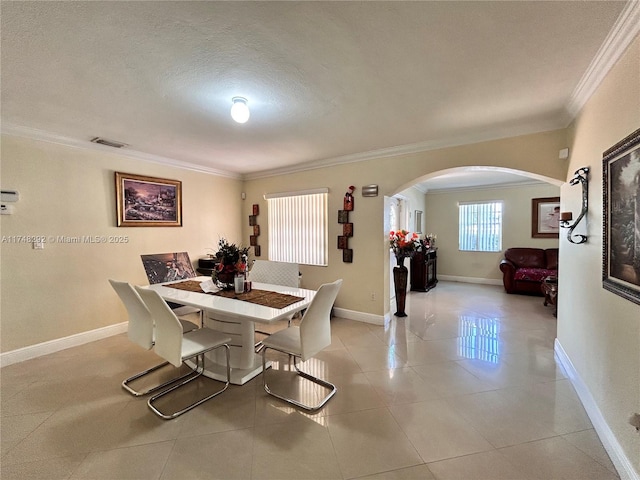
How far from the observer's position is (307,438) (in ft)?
5.90

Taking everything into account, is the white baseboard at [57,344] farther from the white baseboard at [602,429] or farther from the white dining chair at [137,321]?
the white baseboard at [602,429]

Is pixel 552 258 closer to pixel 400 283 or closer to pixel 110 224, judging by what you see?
pixel 400 283

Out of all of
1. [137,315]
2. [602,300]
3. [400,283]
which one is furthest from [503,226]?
[137,315]

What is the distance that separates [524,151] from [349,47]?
2402mm

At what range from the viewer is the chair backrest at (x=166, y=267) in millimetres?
3318

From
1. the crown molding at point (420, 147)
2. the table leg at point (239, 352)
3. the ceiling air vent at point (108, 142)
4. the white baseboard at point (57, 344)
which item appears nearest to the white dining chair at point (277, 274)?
the table leg at point (239, 352)

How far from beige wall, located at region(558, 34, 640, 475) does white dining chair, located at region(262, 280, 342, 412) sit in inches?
68.9

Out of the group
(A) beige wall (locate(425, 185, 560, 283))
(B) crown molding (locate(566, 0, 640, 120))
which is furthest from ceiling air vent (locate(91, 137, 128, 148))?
(A) beige wall (locate(425, 185, 560, 283))

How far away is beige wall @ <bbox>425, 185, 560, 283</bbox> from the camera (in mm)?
6336

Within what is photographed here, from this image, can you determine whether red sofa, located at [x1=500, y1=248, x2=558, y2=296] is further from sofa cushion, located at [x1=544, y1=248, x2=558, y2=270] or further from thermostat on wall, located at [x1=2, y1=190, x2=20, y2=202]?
thermostat on wall, located at [x1=2, y1=190, x2=20, y2=202]

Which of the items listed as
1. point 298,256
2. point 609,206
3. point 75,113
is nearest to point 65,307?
point 75,113

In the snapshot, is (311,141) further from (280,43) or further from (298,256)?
(298,256)

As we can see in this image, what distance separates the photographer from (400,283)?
4230 millimetres

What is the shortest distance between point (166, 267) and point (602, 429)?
431cm
